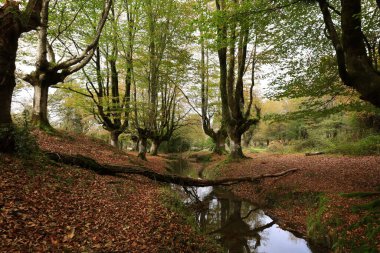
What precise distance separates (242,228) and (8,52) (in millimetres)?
9416

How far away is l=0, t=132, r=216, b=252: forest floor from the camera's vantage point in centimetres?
464

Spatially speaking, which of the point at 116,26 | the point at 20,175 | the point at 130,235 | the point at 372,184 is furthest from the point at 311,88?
the point at 116,26

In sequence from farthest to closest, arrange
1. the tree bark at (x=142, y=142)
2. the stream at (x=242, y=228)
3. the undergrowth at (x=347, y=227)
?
the tree bark at (x=142, y=142)
the stream at (x=242, y=228)
the undergrowth at (x=347, y=227)

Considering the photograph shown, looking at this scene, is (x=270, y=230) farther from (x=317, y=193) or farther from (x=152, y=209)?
(x=152, y=209)

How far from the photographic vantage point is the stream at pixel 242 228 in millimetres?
7617

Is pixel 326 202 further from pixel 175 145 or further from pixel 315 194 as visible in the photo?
pixel 175 145

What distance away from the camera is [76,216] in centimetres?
592

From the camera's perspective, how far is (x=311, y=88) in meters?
11.9

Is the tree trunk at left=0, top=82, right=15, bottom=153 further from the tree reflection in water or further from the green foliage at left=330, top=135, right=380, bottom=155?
the green foliage at left=330, top=135, right=380, bottom=155

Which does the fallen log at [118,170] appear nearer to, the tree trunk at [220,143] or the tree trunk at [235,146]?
the tree trunk at [235,146]

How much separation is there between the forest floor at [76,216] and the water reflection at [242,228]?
5.68 feet

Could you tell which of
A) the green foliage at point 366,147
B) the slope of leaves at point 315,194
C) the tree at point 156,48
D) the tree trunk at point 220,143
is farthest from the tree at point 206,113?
the slope of leaves at point 315,194

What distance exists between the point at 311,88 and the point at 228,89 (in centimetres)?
765

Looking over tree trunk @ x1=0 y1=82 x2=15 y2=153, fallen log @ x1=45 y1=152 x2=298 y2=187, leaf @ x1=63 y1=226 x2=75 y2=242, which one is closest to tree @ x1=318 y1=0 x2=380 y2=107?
fallen log @ x1=45 y1=152 x2=298 y2=187
